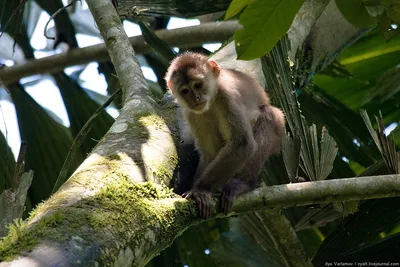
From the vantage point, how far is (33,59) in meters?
6.22

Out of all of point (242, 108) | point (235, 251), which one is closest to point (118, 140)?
point (242, 108)

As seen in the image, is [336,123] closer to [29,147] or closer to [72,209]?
[29,147]

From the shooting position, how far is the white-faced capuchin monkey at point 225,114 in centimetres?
425

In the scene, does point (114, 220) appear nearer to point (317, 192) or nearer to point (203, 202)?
point (203, 202)

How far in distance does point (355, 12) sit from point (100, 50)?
3.82 metres

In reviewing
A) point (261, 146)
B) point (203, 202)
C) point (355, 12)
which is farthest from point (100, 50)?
point (355, 12)

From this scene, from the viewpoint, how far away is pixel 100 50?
6199 millimetres

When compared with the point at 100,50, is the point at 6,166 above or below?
below

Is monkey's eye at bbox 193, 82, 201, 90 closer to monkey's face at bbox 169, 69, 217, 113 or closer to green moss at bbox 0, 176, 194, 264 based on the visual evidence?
monkey's face at bbox 169, 69, 217, 113

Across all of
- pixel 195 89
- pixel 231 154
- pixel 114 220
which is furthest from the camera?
pixel 195 89

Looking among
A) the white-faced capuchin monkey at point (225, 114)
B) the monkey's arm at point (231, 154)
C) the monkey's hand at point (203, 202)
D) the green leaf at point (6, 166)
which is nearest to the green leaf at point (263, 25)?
the monkey's hand at point (203, 202)

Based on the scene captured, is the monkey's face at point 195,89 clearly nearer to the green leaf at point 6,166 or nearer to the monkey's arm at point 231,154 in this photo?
the monkey's arm at point 231,154

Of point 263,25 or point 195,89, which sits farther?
point 195,89

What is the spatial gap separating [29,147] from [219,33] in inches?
81.5
